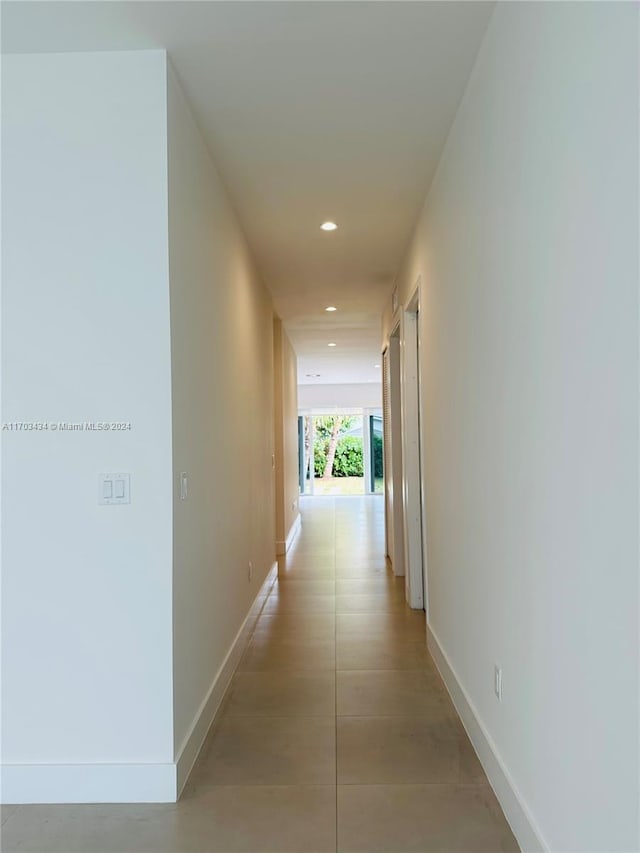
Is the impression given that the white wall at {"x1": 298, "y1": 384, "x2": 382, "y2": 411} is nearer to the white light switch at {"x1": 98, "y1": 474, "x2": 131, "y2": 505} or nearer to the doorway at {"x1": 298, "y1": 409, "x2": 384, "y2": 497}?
the doorway at {"x1": 298, "y1": 409, "x2": 384, "y2": 497}

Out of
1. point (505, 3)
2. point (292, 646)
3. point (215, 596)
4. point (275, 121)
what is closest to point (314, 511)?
point (292, 646)

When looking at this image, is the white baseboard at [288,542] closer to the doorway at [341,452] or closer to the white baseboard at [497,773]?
the white baseboard at [497,773]

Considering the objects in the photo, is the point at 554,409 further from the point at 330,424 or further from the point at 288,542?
the point at 330,424

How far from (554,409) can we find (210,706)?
2.10m

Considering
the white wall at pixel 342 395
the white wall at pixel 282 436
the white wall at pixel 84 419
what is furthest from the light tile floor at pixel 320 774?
the white wall at pixel 342 395

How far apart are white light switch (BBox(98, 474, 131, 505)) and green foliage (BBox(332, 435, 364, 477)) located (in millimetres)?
14224

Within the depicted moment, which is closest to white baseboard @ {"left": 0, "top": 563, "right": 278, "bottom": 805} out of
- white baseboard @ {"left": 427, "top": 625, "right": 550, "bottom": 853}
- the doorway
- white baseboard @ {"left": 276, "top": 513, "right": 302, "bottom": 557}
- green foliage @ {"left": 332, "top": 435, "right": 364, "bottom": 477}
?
white baseboard @ {"left": 427, "top": 625, "right": 550, "bottom": 853}

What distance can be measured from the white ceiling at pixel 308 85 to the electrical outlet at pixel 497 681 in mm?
2281

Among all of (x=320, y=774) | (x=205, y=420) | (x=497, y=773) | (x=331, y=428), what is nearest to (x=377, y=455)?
(x=331, y=428)

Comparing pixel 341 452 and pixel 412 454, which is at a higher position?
pixel 412 454

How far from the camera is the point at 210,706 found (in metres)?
2.65

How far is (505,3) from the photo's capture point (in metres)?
1.82

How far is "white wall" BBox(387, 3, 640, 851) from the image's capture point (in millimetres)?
1149

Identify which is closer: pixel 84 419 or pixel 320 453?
pixel 84 419
